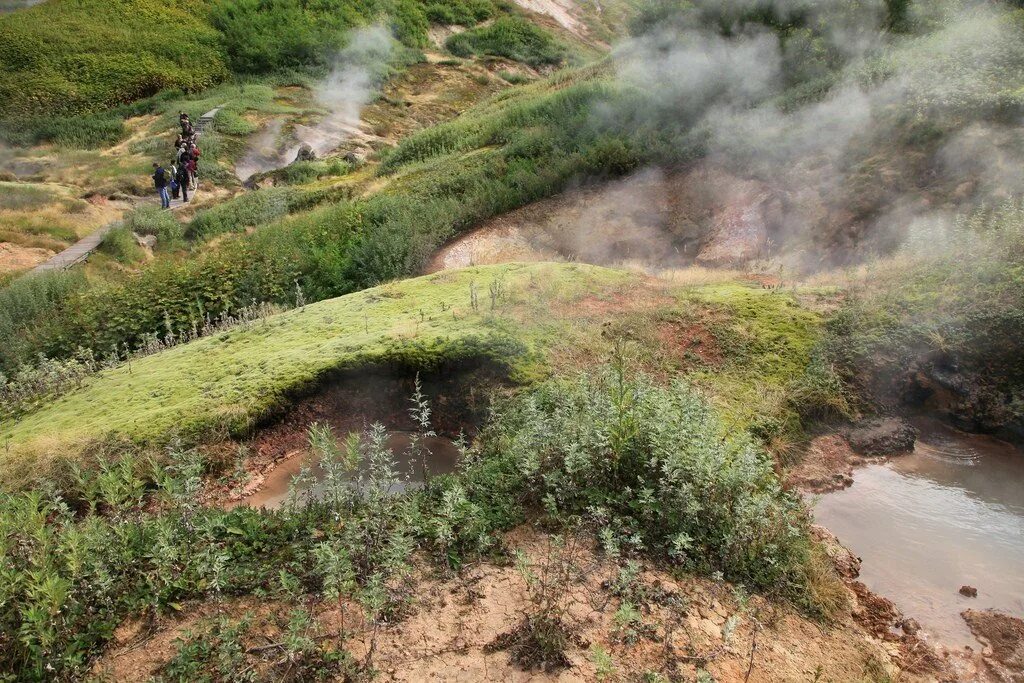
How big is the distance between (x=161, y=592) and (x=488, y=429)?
117 inches

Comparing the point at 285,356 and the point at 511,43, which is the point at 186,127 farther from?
the point at 511,43

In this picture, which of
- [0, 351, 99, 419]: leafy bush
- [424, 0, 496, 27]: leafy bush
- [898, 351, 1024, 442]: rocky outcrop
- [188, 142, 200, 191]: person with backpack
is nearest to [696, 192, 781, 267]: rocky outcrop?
[898, 351, 1024, 442]: rocky outcrop

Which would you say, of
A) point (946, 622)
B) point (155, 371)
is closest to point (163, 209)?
point (155, 371)

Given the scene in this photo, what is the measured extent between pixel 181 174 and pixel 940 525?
21.1m

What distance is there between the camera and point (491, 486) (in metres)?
5.54

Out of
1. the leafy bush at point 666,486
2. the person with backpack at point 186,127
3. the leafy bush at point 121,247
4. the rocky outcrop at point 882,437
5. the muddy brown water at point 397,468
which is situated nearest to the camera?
the leafy bush at point 666,486

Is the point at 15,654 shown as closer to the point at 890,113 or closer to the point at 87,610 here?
the point at 87,610

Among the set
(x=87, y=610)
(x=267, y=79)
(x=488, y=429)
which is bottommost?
(x=87, y=610)

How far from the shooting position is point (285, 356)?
7.80 meters

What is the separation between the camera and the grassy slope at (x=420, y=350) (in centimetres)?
704

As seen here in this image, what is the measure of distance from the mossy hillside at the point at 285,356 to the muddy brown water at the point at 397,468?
2.21ft

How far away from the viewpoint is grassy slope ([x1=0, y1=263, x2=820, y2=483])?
7035 millimetres

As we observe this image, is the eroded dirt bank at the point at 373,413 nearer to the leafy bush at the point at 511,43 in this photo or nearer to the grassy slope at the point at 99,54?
the grassy slope at the point at 99,54

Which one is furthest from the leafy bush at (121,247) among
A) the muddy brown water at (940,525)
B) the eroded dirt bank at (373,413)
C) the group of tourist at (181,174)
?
the muddy brown water at (940,525)
